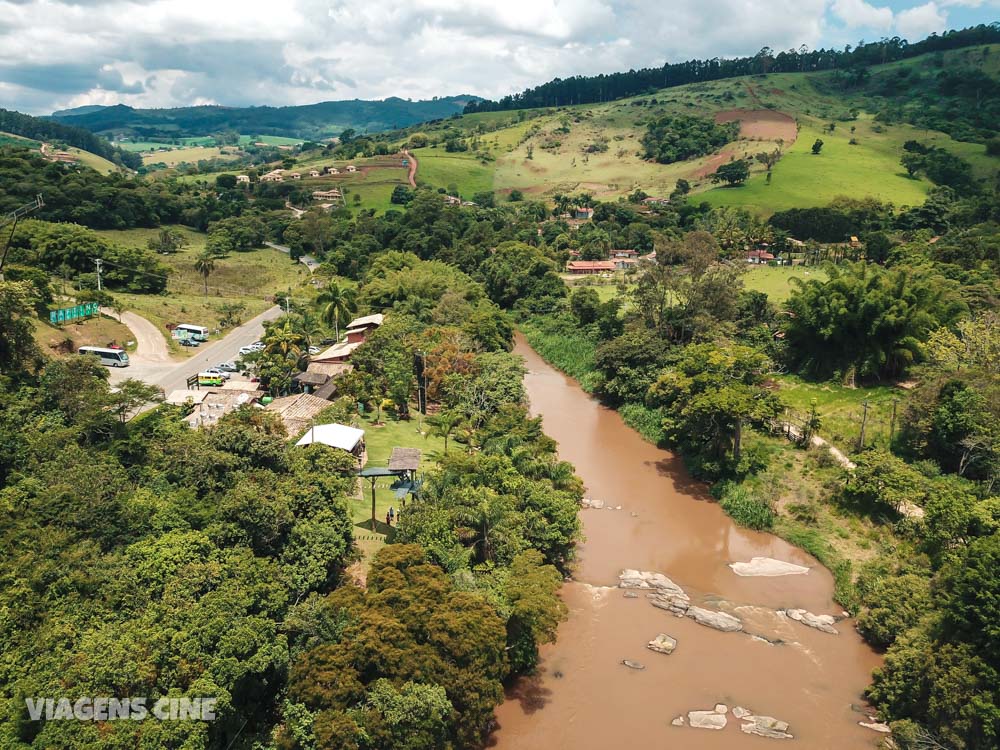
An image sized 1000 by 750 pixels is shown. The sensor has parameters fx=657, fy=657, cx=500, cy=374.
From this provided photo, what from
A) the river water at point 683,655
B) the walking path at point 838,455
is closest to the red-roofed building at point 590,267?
the walking path at point 838,455

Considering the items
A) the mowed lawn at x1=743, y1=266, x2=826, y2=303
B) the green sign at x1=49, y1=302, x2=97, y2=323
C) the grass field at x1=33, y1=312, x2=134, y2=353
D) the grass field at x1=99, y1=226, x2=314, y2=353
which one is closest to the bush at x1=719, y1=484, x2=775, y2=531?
the mowed lawn at x1=743, y1=266, x2=826, y2=303

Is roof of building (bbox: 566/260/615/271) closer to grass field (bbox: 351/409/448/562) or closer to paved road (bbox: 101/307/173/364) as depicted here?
grass field (bbox: 351/409/448/562)

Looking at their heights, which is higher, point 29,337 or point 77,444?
point 29,337

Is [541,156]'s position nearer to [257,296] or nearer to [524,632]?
[257,296]

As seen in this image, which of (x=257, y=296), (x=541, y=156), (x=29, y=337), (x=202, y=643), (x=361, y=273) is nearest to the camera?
(x=202, y=643)

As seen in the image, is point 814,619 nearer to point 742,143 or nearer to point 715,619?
point 715,619

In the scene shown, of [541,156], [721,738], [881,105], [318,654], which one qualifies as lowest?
[721,738]

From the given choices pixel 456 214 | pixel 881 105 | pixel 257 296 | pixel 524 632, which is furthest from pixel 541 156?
pixel 524 632

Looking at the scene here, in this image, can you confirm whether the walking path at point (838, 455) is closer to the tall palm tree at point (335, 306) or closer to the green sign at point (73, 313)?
the tall palm tree at point (335, 306)
